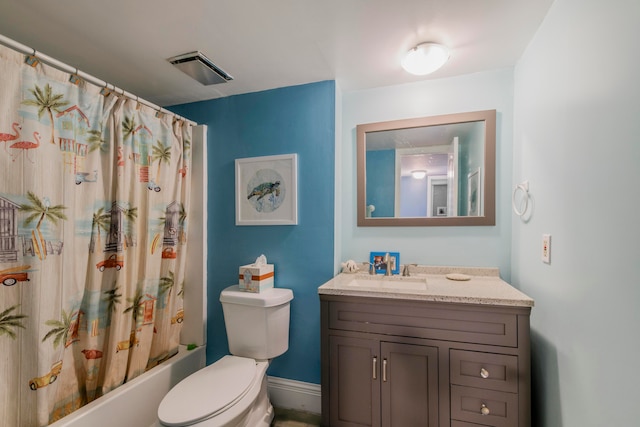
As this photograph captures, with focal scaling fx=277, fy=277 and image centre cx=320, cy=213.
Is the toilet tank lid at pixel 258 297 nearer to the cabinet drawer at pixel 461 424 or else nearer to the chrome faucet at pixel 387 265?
the chrome faucet at pixel 387 265

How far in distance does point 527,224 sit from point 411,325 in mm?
851

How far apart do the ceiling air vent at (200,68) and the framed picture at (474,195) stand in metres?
1.73

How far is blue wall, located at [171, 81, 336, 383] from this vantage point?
1897 millimetres

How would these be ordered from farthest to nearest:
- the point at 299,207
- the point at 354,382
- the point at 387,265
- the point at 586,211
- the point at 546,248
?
the point at 299,207 → the point at 387,265 → the point at 354,382 → the point at 546,248 → the point at 586,211

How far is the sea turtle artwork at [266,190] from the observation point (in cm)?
199

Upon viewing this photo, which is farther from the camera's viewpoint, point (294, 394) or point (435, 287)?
point (294, 394)

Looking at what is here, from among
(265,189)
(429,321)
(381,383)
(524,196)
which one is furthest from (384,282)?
(265,189)

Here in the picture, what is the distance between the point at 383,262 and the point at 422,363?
2.15 feet

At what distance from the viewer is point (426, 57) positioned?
4.93 ft

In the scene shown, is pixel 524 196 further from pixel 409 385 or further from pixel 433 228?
pixel 409 385

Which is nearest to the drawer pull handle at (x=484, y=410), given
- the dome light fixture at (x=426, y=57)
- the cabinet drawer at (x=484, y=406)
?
the cabinet drawer at (x=484, y=406)

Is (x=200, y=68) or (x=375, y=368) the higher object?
(x=200, y=68)

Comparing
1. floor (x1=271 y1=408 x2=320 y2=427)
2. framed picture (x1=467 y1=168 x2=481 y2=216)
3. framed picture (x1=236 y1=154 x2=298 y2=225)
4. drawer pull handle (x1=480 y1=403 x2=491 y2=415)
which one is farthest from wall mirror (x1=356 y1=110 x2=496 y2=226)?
floor (x1=271 y1=408 x2=320 y2=427)

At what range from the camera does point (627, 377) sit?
2.55ft
